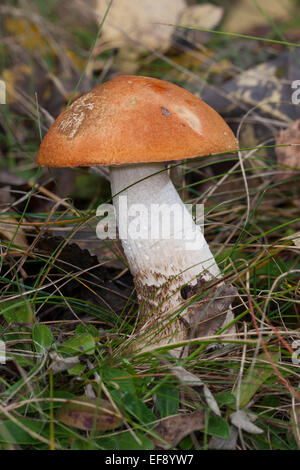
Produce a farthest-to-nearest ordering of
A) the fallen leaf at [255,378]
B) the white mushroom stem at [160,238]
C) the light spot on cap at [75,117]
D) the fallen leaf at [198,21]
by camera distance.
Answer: the fallen leaf at [198,21]
the white mushroom stem at [160,238]
the light spot on cap at [75,117]
the fallen leaf at [255,378]

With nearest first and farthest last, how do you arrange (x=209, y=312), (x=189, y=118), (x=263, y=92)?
(x=189, y=118) → (x=209, y=312) → (x=263, y=92)

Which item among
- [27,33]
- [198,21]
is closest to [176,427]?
[198,21]

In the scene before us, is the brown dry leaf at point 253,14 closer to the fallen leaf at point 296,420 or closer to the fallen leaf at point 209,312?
the fallen leaf at point 209,312

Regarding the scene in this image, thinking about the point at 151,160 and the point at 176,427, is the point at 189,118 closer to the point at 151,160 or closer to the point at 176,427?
the point at 151,160

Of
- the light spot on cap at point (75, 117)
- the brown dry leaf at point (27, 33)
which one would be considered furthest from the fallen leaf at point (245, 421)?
the brown dry leaf at point (27, 33)
